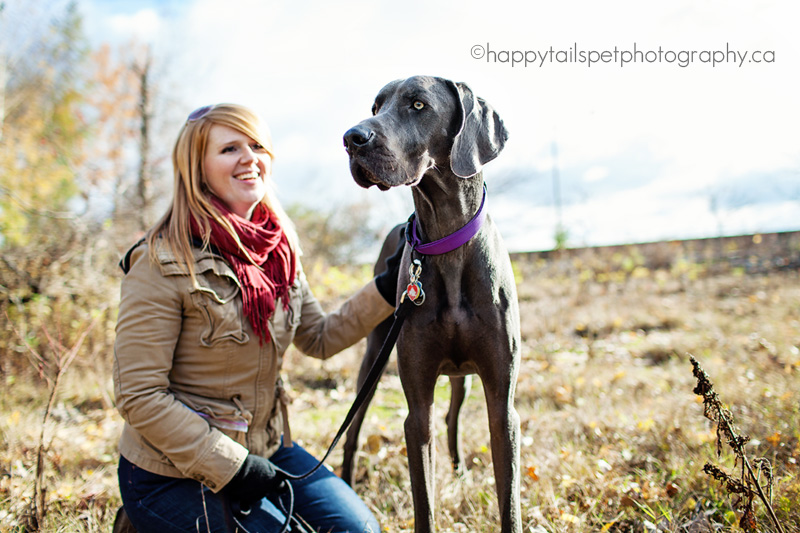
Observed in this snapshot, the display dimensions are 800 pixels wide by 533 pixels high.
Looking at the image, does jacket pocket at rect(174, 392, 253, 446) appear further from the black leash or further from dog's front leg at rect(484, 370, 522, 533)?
dog's front leg at rect(484, 370, 522, 533)

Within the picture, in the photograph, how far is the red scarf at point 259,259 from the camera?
235 cm

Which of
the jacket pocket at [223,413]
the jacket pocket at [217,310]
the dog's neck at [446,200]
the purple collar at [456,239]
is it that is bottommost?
the jacket pocket at [223,413]

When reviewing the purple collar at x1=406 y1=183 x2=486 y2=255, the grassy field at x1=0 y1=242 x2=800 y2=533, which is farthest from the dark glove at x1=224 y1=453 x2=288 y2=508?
the purple collar at x1=406 y1=183 x2=486 y2=255

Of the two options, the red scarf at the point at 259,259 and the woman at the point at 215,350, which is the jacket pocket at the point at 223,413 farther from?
the red scarf at the point at 259,259

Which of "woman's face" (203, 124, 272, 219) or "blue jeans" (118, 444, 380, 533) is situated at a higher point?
"woman's face" (203, 124, 272, 219)

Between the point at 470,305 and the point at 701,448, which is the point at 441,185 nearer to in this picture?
the point at 470,305

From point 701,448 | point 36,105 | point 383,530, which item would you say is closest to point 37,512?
point 383,530

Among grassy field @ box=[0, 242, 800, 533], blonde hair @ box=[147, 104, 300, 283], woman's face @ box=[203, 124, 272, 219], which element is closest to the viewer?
blonde hair @ box=[147, 104, 300, 283]

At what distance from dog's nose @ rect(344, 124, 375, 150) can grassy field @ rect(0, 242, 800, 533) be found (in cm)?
187

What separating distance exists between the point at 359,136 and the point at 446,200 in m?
0.48

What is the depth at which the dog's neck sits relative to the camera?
2.00 metres

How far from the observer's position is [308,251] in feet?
28.5

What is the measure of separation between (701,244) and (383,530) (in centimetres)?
1286

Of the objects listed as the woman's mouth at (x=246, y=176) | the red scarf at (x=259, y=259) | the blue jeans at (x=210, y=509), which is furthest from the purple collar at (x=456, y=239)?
the blue jeans at (x=210, y=509)
